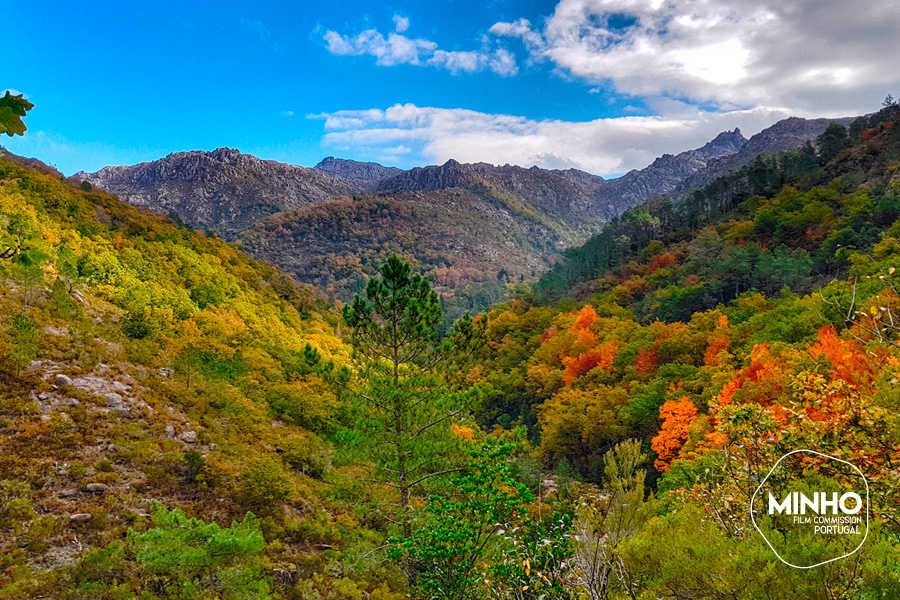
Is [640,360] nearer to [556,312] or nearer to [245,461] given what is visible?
[556,312]

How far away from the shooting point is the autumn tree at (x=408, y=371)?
1075cm

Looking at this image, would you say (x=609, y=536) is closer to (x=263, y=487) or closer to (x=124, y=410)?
(x=263, y=487)

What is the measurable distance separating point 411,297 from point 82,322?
15.0 m

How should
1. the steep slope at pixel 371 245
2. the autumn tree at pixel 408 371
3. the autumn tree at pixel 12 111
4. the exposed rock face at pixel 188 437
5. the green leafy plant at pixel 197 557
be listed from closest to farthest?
the autumn tree at pixel 12 111 < the green leafy plant at pixel 197 557 < the autumn tree at pixel 408 371 < the exposed rock face at pixel 188 437 < the steep slope at pixel 371 245

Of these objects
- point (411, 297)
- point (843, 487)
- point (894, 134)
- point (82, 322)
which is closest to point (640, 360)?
point (411, 297)

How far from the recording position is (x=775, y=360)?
2070 centimetres

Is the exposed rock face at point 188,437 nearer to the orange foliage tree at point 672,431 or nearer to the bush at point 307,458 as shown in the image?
the bush at point 307,458

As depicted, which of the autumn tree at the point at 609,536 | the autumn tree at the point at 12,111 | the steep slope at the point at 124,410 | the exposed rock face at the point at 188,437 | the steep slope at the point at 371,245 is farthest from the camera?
the steep slope at the point at 371,245

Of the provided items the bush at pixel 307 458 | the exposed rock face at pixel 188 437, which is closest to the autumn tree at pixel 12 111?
the exposed rock face at pixel 188 437

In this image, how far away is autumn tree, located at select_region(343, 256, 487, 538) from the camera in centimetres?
1075

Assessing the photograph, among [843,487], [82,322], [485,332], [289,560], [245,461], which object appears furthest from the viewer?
[82,322]

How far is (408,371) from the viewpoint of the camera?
38.4 ft

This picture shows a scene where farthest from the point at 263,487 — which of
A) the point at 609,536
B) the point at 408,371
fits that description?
the point at 609,536

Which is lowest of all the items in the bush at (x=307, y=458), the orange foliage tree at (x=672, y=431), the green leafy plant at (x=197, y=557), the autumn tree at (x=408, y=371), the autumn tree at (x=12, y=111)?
the orange foliage tree at (x=672, y=431)
